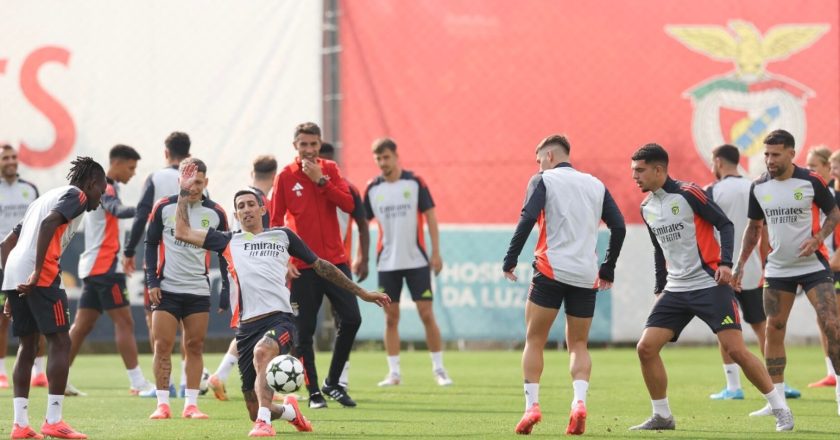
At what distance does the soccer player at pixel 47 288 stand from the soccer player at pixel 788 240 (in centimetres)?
485

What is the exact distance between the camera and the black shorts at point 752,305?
1159cm

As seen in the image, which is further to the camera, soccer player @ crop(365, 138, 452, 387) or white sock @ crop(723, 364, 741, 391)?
soccer player @ crop(365, 138, 452, 387)

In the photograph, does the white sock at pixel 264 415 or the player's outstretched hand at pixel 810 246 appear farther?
the player's outstretched hand at pixel 810 246

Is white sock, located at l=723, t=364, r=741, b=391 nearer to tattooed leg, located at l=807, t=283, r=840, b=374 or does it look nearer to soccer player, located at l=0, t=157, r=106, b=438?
tattooed leg, located at l=807, t=283, r=840, b=374

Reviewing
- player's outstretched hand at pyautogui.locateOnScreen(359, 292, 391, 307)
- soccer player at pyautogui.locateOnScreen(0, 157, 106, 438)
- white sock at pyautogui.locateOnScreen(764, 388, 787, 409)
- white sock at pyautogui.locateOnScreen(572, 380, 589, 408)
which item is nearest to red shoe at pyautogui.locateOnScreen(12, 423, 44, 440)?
soccer player at pyautogui.locateOnScreen(0, 157, 106, 438)

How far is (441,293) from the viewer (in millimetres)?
18172

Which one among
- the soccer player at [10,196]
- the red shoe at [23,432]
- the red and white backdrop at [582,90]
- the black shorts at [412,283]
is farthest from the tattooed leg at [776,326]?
the red and white backdrop at [582,90]

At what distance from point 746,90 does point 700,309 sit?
403 inches

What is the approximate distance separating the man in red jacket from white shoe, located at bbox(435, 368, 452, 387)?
2651mm

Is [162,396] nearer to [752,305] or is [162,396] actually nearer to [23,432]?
[23,432]

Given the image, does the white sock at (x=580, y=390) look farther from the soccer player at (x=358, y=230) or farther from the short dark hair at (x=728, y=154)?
the short dark hair at (x=728, y=154)

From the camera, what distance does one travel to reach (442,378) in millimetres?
13133

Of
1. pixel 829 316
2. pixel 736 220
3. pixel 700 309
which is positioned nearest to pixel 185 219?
pixel 700 309

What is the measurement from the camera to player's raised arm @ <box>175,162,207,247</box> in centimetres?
851
